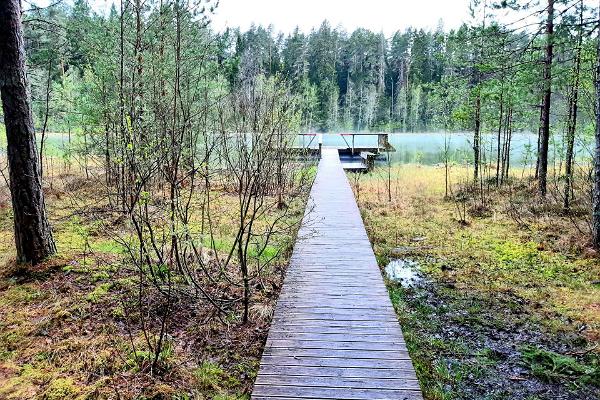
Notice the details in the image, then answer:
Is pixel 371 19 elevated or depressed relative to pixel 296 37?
elevated

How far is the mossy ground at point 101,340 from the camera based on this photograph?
9.65 ft

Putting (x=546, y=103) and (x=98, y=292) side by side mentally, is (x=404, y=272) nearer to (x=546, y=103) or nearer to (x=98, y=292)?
(x=98, y=292)

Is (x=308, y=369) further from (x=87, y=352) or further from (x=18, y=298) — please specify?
(x=18, y=298)

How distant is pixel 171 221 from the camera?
3.38m

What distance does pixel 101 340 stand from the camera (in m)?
3.47

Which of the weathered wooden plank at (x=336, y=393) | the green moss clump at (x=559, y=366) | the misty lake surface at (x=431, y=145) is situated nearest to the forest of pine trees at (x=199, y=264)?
the green moss clump at (x=559, y=366)

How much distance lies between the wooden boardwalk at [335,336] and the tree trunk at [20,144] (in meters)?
2.85

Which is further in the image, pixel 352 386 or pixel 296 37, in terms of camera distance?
pixel 296 37

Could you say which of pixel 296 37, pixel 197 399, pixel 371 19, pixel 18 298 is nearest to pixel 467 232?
pixel 197 399

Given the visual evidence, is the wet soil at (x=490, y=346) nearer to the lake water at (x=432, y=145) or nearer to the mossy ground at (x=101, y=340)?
the mossy ground at (x=101, y=340)

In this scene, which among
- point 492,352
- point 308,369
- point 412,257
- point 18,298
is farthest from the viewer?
point 412,257

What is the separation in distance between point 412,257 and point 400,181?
9013 mm

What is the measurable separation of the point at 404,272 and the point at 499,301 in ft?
4.91

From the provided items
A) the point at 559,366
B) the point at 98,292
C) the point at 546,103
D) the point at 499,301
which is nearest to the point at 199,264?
the point at 98,292
